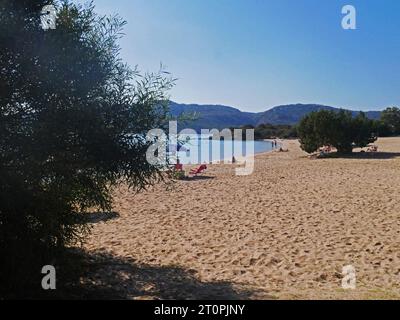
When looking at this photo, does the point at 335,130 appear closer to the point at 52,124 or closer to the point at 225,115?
the point at 52,124

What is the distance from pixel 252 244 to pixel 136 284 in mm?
3128

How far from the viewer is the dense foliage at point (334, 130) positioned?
106ft

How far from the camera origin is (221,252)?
27.8ft

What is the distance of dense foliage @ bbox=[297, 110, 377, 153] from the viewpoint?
3228 centimetres

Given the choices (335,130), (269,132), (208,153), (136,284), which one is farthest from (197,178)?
(269,132)

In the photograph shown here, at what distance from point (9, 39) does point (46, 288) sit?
3.19 m

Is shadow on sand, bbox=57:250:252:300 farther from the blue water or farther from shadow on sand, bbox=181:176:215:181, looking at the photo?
shadow on sand, bbox=181:176:215:181

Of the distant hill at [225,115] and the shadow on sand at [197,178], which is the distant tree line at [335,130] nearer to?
the distant hill at [225,115]

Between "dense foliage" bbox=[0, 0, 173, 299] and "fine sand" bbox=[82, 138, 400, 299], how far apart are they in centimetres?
150

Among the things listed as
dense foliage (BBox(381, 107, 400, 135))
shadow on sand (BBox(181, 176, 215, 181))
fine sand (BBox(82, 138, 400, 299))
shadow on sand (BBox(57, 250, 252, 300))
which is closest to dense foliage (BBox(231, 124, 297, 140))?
dense foliage (BBox(381, 107, 400, 135))

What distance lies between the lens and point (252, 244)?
8.92 metres

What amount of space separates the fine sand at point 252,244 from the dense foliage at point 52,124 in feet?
4.92
